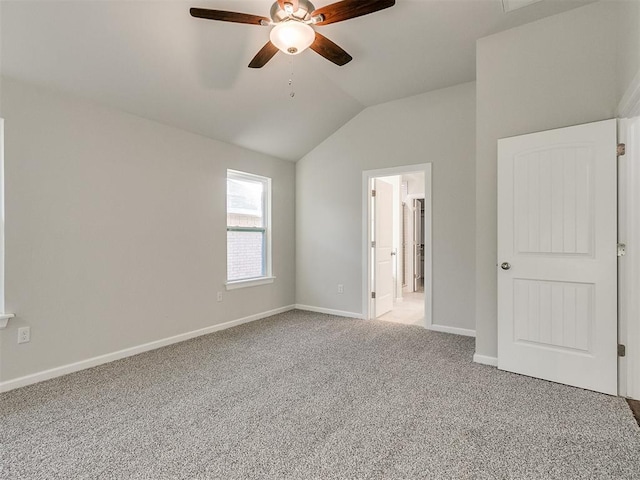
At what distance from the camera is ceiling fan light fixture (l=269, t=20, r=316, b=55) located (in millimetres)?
1966

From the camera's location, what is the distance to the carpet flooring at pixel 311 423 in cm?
161

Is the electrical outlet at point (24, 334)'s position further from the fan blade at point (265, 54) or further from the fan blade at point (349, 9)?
the fan blade at point (349, 9)

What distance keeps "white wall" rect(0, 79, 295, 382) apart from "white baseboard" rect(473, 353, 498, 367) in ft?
9.34

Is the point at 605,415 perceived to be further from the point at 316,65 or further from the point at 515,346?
the point at 316,65

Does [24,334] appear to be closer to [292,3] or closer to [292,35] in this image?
[292,35]

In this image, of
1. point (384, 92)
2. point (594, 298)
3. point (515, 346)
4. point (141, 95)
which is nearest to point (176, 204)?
point (141, 95)

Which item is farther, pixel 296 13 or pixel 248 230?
pixel 248 230

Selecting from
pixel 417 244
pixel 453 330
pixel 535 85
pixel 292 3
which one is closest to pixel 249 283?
pixel 453 330

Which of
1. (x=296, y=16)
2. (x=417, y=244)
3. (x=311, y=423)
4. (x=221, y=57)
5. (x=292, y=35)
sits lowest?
(x=311, y=423)

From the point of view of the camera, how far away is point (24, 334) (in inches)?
100

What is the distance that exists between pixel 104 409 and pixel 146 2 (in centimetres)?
276

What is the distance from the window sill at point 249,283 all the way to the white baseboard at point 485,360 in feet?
9.21

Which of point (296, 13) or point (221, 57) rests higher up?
point (221, 57)

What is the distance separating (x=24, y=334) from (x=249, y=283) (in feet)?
7.65
